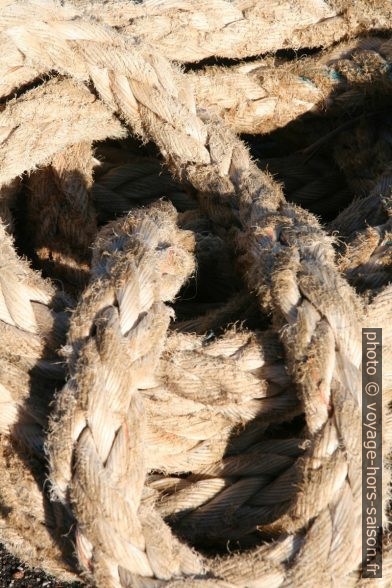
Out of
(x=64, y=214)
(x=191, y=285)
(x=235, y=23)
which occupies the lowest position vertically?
(x=191, y=285)

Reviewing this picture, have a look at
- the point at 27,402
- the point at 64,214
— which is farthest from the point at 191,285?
the point at 27,402

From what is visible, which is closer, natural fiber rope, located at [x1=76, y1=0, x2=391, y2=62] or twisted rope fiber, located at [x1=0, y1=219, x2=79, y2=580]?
twisted rope fiber, located at [x1=0, y1=219, x2=79, y2=580]

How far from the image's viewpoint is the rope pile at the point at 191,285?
5.28ft

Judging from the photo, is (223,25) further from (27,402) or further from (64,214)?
(27,402)

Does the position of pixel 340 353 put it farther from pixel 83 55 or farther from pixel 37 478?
pixel 83 55

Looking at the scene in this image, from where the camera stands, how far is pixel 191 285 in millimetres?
2107

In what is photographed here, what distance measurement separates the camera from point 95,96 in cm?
208

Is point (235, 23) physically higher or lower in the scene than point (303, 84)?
higher

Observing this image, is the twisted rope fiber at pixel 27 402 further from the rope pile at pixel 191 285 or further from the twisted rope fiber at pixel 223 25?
the twisted rope fiber at pixel 223 25

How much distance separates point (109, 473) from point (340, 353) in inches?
17.7

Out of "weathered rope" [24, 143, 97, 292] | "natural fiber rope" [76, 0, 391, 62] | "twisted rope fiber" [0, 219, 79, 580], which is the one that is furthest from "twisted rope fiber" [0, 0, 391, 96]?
"twisted rope fiber" [0, 219, 79, 580]

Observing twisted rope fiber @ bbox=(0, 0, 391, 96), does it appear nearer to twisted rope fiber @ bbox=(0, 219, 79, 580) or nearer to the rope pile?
the rope pile

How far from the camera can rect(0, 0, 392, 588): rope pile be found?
1.61m

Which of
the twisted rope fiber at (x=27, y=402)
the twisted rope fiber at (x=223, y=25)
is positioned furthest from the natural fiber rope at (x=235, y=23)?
the twisted rope fiber at (x=27, y=402)
